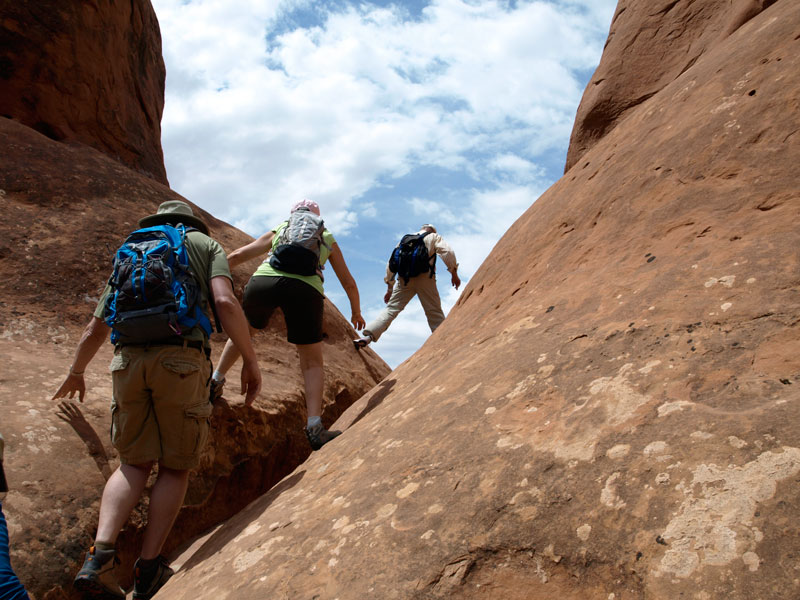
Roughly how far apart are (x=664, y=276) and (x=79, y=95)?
8.14 metres

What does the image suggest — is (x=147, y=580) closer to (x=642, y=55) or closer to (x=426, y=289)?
(x=426, y=289)

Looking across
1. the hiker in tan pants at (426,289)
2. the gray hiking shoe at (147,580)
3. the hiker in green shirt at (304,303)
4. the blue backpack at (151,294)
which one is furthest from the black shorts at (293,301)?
the hiker in tan pants at (426,289)

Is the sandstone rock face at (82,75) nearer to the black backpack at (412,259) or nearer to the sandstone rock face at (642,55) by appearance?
the black backpack at (412,259)

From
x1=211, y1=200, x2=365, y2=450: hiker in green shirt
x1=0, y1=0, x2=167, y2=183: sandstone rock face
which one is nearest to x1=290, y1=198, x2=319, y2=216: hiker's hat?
x1=211, y1=200, x2=365, y2=450: hiker in green shirt

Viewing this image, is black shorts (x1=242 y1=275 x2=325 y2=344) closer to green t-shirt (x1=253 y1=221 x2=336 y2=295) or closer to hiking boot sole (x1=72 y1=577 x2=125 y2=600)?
green t-shirt (x1=253 y1=221 x2=336 y2=295)

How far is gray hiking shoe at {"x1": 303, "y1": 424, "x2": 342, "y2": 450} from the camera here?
12.7 ft

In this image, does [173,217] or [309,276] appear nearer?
[173,217]

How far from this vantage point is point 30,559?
3121mm

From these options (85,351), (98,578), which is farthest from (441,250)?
(98,578)

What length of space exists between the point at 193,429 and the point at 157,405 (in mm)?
218

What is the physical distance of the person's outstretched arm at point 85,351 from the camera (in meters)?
3.61

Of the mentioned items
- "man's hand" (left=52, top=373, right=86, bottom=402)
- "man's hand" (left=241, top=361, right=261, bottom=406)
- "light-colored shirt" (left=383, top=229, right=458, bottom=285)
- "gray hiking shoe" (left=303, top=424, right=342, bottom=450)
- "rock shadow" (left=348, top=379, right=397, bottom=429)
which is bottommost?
"gray hiking shoe" (left=303, top=424, right=342, bottom=450)

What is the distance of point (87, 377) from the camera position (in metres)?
4.41

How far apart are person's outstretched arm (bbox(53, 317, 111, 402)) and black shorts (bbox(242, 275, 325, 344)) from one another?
91cm
